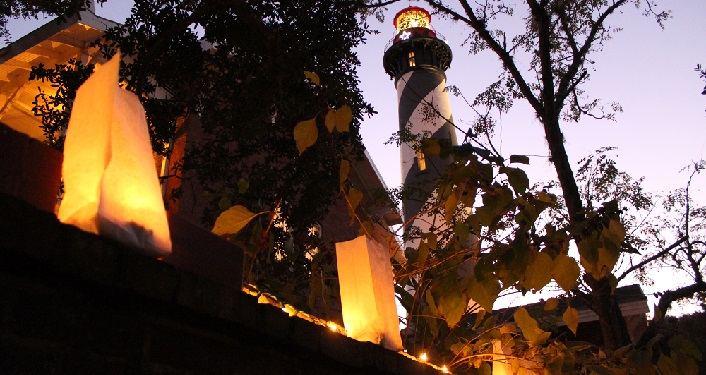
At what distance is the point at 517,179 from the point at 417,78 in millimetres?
30490

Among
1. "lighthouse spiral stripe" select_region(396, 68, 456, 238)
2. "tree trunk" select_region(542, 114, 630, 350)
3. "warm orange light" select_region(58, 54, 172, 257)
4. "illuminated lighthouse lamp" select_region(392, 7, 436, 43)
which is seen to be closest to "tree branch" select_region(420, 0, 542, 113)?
"tree trunk" select_region(542, 114, 630, 350)

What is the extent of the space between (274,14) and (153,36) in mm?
1769

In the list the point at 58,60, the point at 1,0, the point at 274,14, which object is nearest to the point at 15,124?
the point at 58,60

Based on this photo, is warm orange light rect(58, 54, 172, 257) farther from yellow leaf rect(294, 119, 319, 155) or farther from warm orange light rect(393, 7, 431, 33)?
warm orange light rect(393, 7, 431, 33)

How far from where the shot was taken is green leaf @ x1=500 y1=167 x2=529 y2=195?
12.3ft

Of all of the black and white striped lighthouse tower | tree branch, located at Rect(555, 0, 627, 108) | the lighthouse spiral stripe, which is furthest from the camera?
the black and white striped lighthouse tower

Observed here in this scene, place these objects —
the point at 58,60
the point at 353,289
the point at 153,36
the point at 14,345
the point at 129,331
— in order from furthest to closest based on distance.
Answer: the point at 58,60 < the point at 153,36 < the point at 353,289 < the point at 129,331 < the point at 14,345

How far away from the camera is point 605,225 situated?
3.94 metres

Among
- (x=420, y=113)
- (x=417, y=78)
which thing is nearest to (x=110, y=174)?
(x=420, y=113)

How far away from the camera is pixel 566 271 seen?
147 inches

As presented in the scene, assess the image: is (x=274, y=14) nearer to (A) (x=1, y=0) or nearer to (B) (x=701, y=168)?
(A) (x=1, y=0)

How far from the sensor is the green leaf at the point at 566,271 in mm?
3711

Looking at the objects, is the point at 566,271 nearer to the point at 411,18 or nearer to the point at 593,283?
the point at 593,283

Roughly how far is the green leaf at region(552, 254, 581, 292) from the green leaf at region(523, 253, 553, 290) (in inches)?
2.0
